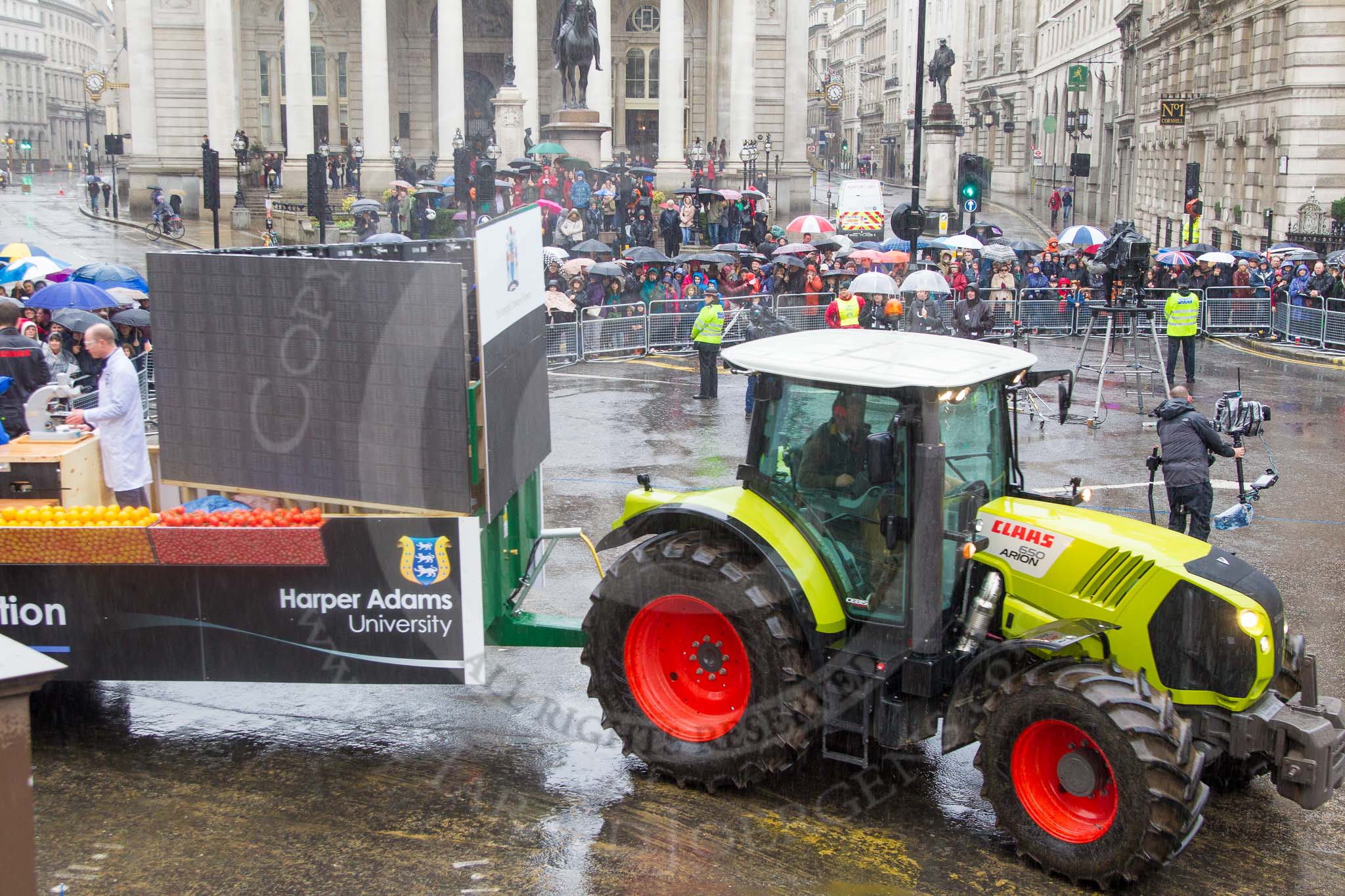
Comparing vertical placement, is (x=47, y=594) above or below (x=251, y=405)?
below

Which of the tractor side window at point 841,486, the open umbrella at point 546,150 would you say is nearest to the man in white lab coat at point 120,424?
the tractor side window at point 841,486

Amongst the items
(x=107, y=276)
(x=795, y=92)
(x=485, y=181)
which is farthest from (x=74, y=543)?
(x=795, y=92)

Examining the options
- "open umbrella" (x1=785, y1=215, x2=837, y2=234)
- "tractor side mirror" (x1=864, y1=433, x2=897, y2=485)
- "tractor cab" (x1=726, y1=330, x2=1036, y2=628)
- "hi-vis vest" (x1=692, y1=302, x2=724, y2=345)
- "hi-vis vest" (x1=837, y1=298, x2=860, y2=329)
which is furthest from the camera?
"open umbrella" (x1=785, y1=215, x2=837, y2=234)

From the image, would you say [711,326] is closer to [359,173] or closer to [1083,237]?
[1083,237]

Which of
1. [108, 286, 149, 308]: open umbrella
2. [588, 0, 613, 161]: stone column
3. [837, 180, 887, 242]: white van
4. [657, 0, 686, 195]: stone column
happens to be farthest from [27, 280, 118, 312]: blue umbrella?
[657, 0, 686, 195]: stone column

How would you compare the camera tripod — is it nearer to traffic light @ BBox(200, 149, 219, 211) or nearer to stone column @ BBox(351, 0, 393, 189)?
traffic light @ BBox(200, 149, 219, 211)

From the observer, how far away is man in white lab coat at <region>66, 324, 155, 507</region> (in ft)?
28.4

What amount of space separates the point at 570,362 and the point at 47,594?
17.6m

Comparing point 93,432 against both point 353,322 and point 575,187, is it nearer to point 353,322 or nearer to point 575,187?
point 353,322

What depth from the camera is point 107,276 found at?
20516mm

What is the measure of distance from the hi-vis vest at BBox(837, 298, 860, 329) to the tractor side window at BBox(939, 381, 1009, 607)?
45.8 feet

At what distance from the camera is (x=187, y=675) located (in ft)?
25.1

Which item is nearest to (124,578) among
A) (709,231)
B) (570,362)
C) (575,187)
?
(570,362)

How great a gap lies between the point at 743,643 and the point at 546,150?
123 ft
